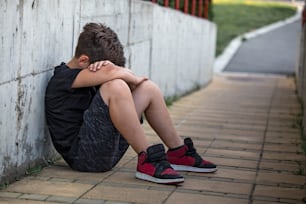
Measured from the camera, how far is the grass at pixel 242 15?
2343 centimetres

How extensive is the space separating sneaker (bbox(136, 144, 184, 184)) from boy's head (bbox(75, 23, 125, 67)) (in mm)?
671

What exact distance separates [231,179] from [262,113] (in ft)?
13.2

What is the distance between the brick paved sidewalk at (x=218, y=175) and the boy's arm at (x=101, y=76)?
581 millimetres

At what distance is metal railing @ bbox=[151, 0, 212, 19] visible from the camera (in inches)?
378

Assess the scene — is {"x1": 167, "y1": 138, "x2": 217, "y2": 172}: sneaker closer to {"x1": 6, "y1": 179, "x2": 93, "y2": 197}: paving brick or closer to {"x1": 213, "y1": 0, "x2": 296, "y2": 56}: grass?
{"x1": 6, "y1": 179, "x2": 93, "y2": 197}: paving brick

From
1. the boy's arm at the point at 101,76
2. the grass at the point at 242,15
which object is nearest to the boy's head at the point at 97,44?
the boy's arm at the point at 101,76

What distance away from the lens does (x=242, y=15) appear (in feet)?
89.6

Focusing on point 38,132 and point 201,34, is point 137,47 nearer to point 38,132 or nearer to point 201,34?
point 38,132

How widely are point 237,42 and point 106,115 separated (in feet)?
56.8

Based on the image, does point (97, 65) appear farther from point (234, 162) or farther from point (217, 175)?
point (234, 162)

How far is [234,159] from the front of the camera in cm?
505

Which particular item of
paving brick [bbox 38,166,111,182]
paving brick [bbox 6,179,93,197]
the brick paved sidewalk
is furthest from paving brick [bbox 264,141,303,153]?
paving brick [bbox 6,179,93,197]

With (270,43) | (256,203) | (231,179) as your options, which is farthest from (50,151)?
(270,43)

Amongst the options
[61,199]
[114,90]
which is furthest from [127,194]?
[114,90]
